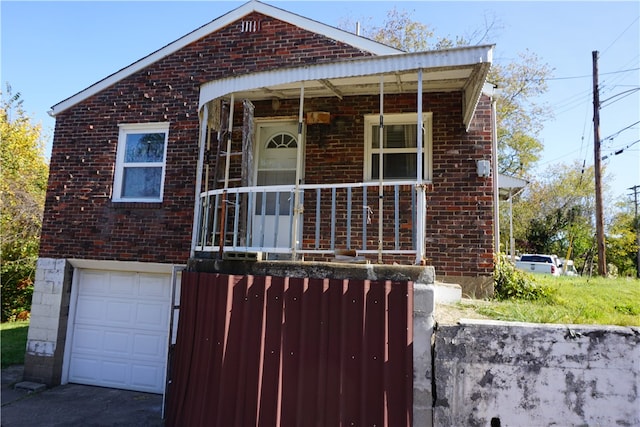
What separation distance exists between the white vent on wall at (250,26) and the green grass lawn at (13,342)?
8720 millimetres

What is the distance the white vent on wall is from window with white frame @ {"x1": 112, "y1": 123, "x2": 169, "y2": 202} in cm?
235

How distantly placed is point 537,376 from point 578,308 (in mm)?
2350

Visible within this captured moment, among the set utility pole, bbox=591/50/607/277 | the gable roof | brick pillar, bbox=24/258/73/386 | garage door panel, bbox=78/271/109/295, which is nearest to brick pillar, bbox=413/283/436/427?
the gable roof

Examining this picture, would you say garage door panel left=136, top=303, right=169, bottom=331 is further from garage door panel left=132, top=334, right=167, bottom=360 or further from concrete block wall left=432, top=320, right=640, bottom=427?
concrete block wall left=432, top=320, right=640, bottom=427

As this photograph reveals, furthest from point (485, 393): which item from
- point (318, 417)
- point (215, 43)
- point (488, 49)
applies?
point (215, 43)

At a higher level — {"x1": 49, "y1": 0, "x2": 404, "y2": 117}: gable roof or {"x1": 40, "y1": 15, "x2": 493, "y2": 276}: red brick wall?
{"x1": 49, "y1": 0, "x2": 404, "y2": 117}: gable roof

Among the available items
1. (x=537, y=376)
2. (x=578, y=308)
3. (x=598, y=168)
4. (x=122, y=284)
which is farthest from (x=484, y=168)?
(x=598, y=168)

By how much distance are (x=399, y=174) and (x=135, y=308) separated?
5.56 metres

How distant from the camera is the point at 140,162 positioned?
8086 millimetres

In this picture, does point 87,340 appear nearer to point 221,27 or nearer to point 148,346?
point 148,346

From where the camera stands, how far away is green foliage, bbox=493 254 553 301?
20.3 feet

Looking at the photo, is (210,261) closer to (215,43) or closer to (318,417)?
(318,417)

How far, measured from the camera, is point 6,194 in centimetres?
1483

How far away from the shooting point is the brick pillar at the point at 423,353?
379 cm
